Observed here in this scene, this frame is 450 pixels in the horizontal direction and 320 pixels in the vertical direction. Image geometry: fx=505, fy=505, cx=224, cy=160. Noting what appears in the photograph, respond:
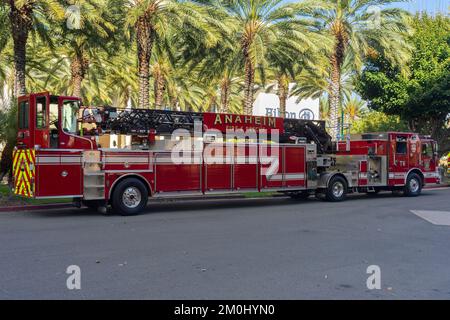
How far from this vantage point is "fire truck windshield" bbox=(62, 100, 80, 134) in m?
13.1

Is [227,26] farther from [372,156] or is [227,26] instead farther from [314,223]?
[314,223]

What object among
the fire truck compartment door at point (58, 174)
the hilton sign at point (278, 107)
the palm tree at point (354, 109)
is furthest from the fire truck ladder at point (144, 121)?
the palm tree at point (354, 109)

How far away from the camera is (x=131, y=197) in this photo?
13.7m

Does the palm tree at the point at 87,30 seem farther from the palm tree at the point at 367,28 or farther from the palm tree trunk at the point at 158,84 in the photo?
the palm tree at the point at 367,28

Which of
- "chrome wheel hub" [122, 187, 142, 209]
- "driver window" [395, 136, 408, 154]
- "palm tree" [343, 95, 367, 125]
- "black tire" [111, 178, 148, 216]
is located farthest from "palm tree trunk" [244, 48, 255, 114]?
"palm tree" [343, 95, 367, 125]

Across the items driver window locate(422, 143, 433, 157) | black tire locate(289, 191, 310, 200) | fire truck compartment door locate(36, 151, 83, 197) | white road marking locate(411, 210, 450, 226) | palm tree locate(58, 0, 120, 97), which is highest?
palm tree locate(58, 0, 120, 97)

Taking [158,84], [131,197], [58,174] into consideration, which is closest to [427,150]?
[131,197]

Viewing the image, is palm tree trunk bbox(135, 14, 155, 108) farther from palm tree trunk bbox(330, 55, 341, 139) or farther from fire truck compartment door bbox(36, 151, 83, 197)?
palm tree trunk bbox(330, 55, 341, 139)

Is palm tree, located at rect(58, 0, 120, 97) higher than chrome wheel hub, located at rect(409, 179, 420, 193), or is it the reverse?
palm tree, located at rect(58, 0, 120, 97)

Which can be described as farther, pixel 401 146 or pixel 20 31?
pixel 401 146

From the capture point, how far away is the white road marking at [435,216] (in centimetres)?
1237

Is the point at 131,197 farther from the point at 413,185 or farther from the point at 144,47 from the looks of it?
the point at 413,185

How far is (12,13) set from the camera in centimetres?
1748
